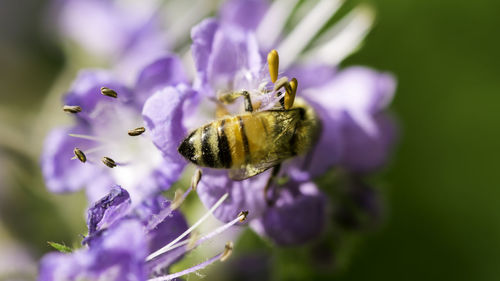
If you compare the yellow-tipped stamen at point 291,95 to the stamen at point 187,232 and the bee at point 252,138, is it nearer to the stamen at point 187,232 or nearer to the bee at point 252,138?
the bee at point 252,138

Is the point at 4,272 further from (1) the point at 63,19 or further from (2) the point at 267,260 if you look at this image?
(1) the point at 63,19

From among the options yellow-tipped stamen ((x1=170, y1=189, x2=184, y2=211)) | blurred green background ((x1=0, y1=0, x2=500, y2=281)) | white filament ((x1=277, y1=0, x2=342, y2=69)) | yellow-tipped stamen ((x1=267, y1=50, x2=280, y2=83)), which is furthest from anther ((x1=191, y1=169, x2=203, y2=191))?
blurred green background ((x1=0, y1=0, x2=500, y2=281))

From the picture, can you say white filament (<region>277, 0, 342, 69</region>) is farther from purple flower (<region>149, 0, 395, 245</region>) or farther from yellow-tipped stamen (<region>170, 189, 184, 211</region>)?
yellow-tipped stamen (<region>170, 189, 184, 211</region>)

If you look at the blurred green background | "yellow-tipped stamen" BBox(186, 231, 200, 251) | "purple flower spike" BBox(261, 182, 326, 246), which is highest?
"yellow-tipped stamen" BBox(186, 231, 200, 251)

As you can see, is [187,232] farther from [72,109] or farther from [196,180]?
[72,109]

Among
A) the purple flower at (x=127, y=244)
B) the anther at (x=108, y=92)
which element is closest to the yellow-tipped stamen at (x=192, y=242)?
the purple flower at (x=127, y=244)

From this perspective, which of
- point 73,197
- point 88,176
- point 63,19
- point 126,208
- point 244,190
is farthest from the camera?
point 63,19

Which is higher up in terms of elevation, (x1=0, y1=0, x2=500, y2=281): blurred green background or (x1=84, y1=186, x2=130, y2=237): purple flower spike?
(x1=84, y1=186, x2=130, y2=237): purple flower spike

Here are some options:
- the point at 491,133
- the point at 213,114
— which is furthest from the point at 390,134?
the point at 491,133
